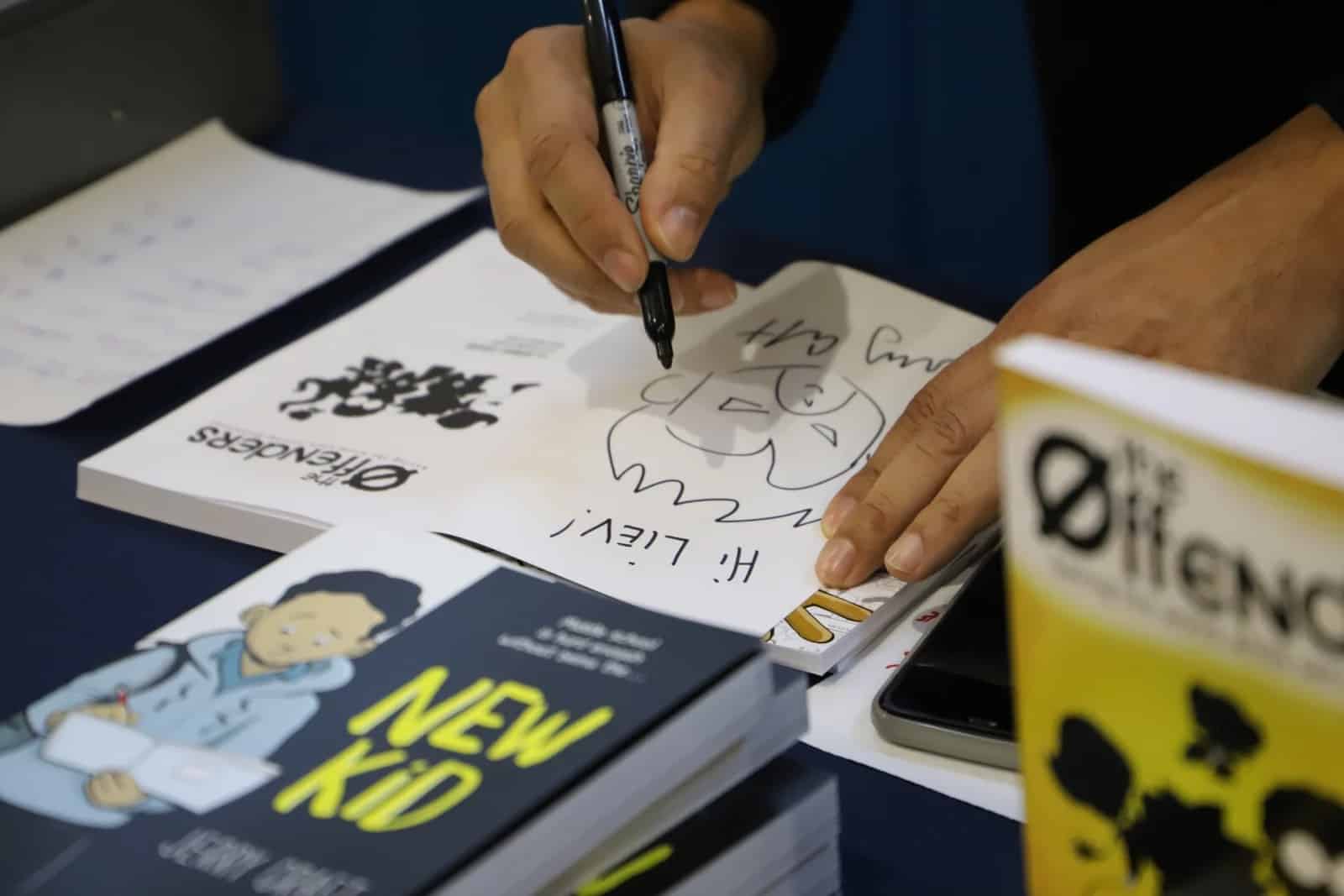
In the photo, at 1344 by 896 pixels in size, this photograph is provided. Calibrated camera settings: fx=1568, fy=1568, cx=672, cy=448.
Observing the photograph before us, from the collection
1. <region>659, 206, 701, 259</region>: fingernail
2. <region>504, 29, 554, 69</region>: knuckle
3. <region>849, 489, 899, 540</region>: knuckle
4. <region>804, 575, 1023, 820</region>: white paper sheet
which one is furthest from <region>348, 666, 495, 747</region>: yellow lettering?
<region>504, 29, 554, 69</region>: knuckle

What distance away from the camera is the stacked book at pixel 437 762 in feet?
1.30

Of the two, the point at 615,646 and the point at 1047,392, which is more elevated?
the point at 1047,392

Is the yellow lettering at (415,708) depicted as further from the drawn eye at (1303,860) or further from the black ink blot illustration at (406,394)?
the black ink blot illustration at (406,394)

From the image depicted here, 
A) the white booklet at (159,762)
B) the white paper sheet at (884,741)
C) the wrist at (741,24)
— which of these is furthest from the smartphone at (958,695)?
the wrist at (741,24)

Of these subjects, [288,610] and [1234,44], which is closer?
[288,610]

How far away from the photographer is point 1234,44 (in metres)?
0.82

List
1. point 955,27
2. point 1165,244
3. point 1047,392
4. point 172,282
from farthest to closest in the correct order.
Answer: point 955,27, point 172,282, point 1165,244, point 1047,392

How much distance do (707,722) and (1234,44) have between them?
0.57 m

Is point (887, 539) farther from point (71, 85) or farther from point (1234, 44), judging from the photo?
point (71, 85)

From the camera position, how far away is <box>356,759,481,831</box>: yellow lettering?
40cm

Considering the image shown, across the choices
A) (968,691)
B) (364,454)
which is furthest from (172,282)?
(968,691)

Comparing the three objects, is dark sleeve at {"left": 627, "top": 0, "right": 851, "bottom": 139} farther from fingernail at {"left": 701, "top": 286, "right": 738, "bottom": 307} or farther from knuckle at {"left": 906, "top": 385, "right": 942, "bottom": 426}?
knuckle at {"left": 906, "top": 385, "right": 942, "bottom": 426}

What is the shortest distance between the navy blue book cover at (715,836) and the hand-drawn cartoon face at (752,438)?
216mm

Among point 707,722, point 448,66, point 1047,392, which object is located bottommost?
point 448,66
